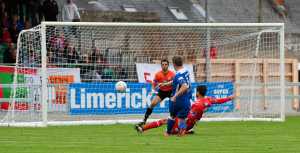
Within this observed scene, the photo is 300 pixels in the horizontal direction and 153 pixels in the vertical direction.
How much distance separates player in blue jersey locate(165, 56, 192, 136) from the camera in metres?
19.9

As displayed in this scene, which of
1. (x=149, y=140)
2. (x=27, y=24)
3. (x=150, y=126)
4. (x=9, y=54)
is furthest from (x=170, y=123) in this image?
(x=27, y=24)

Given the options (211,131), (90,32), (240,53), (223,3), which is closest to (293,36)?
(223,3)

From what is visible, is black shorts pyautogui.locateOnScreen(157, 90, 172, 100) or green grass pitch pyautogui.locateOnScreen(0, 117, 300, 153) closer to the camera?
green grass pitch pyautogui.locateOnScreen(0, 117, 300, 153)

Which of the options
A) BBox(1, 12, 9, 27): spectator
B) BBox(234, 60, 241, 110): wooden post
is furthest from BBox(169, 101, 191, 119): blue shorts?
BBox(1, 12, 9, 27): spectator

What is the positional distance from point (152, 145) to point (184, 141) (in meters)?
1.40

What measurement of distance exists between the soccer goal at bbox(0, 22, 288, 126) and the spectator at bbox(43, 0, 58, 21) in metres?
6.55

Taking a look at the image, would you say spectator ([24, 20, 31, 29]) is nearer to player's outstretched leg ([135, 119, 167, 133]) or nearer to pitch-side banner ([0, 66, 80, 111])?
pitch-side banner ([0, 66, 80, 111])

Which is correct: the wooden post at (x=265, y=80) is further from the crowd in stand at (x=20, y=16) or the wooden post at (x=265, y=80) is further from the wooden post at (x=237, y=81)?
the crowd in stand at (x=20, y=16)

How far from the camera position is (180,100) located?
66.5 feet

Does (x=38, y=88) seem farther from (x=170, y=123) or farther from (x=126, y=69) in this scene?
(x=170, y=123)

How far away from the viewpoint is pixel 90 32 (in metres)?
27.8

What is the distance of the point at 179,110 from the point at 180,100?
23 centimetres

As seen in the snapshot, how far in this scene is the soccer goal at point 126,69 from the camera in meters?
26.2

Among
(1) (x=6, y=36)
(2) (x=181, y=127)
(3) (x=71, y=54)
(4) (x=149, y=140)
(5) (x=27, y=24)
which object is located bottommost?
(4) (x=149, y=140)
